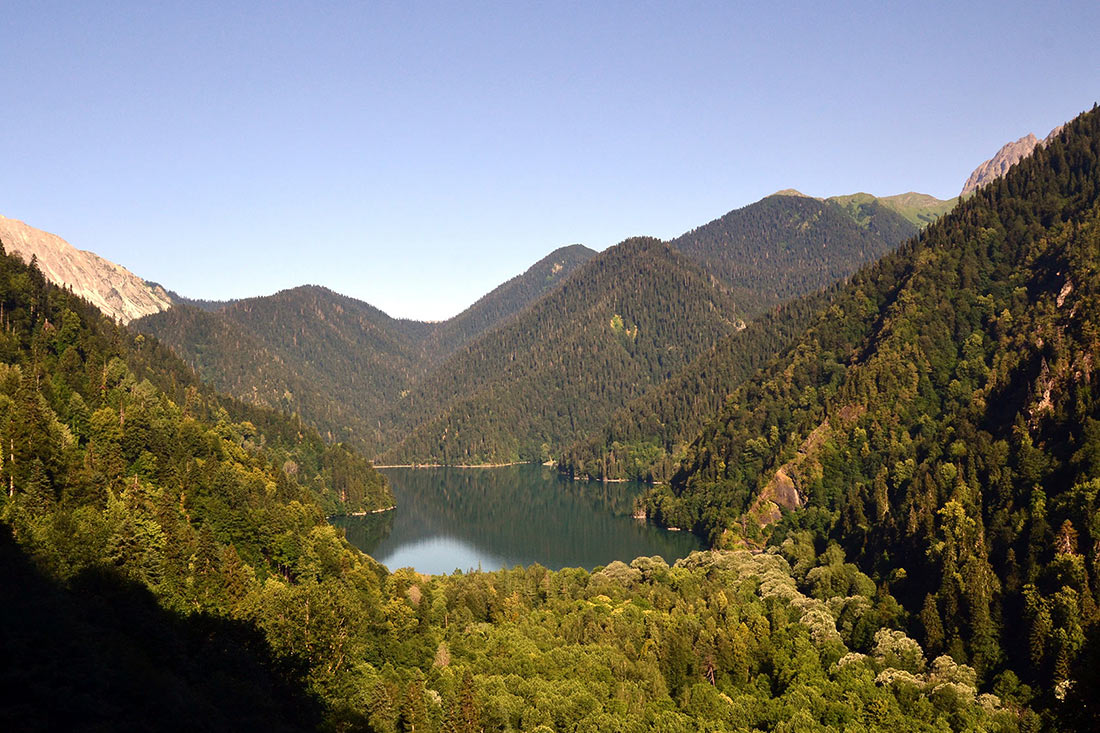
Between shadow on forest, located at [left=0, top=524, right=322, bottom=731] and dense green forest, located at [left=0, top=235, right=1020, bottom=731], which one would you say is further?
dense green forest, located at [left=0, top=235, right=1020, bottom=731]

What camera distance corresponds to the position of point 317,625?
92.2 m

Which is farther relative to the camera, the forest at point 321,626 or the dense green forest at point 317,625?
the forest at point 321,626

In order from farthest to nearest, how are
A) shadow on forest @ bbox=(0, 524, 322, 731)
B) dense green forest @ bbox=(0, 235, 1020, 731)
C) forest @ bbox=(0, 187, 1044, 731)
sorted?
forest @ bbox=(0, 187, 1044, 731) < dense green forest @ bbox=(0, 235, 1020, 731) < shadow on forest @ bbox=(0, 524, 322, 731)

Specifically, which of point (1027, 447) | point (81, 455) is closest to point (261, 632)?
point (81, 455)

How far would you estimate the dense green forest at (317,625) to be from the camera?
220 feet

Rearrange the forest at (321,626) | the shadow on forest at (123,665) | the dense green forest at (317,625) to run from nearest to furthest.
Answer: the shadow on forest at (123,665) < the dense green forest at (317,625) < the forest at (321,626)

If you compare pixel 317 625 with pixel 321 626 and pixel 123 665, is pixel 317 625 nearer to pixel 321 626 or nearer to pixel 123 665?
pixel 321 626

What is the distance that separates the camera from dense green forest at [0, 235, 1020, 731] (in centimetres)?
6700

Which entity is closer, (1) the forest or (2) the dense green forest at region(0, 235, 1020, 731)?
(2) the dense green forest at region(0, 235, 1020, 731)

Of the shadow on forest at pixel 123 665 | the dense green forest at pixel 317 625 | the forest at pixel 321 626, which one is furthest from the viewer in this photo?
the forest at pixel 321 626

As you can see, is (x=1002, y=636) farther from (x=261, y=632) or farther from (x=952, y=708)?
(x=261, y=632)

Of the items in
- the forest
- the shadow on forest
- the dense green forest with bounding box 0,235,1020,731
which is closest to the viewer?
the shadow on forest

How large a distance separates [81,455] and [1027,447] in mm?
147093

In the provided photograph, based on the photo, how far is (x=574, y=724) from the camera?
85250mm
